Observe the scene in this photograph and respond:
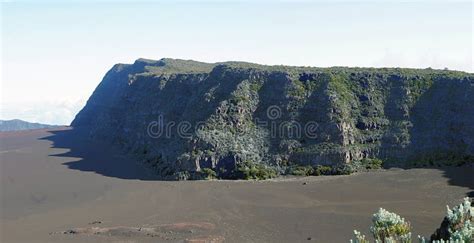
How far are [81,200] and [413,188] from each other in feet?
133

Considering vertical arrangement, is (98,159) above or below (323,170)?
below

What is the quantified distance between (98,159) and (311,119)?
39729 millimetres

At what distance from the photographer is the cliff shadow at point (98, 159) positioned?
75.8 metres

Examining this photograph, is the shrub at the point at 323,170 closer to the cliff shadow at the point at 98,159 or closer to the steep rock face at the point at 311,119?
the steep rock face at the point at 311,119

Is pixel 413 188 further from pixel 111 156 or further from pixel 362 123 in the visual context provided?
pixel 111 156

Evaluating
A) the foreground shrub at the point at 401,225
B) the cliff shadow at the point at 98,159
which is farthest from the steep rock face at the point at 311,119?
the foreground shrub at the point at 401,225

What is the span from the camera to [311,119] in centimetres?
7856

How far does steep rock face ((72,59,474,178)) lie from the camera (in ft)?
241

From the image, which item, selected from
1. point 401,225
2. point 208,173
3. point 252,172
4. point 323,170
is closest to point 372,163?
point 323,170

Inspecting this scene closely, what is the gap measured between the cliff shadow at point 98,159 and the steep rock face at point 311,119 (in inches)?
129

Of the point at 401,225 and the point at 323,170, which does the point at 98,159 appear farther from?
the point at 401,225

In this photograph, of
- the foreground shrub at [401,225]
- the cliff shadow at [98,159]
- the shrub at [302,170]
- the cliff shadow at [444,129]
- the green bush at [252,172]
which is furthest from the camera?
the cliff shadow at [98,159]

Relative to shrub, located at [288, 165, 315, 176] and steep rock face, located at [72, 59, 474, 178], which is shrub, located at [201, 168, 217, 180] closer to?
steep rock face, located at [72, 59, 474, 178]

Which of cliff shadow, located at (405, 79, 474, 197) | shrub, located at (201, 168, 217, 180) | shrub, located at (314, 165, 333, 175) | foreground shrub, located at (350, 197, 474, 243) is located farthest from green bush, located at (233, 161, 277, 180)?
foreground shrub, located at (350, 197, 474, 243)
